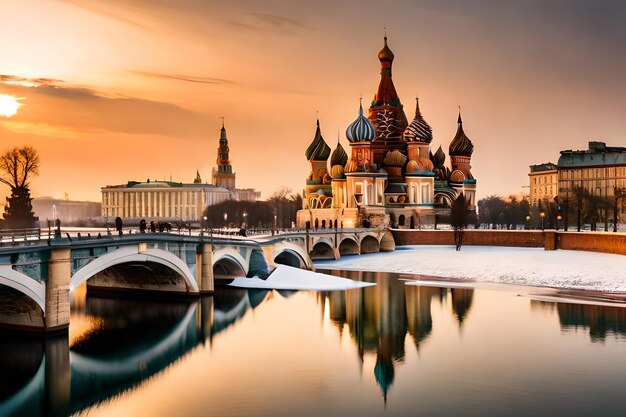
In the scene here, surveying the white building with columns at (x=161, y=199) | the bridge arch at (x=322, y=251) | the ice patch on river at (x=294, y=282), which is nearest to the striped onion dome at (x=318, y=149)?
the bridge arch at (x=322, y=251)

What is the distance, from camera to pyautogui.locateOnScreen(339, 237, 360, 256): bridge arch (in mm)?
68188

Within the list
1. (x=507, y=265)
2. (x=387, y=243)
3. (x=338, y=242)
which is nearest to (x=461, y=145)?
(x=387, y=243)

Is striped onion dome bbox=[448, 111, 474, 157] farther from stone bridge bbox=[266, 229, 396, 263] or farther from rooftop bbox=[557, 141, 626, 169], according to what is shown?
stone bridge bbox=[266, 229, 396, 263]

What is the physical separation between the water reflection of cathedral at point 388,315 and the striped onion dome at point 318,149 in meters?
44.8

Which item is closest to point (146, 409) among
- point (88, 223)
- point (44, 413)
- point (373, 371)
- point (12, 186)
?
point (44, 413)

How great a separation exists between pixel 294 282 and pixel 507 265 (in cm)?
1805

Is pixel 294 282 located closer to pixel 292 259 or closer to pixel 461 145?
pixel 292 259

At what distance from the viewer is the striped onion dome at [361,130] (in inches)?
3223

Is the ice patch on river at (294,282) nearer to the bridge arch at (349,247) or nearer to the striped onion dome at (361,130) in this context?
the bridge arch at (349,247)

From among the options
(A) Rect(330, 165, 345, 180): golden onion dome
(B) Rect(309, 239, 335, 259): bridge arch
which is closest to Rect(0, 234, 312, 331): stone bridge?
(B) Rect(309, 239, 335, 259): bridge arch

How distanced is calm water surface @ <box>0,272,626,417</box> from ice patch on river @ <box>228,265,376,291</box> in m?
5.95

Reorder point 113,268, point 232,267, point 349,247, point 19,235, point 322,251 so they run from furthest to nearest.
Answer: point 349,247
point 322,251
point 232,267
point 113,268
point 19,235

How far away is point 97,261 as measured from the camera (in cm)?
2852

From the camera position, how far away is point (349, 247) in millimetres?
68875
